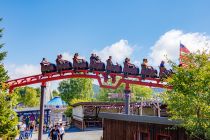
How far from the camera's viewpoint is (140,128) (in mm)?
16000

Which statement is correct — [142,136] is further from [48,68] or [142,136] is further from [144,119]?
[48,68]

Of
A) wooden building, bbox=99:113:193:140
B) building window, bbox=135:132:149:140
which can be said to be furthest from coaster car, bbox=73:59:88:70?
building window, bbox=135:132:149:140

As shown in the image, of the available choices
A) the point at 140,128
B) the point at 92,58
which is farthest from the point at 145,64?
the point at 140,128

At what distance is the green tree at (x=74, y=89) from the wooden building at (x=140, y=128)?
79.5 metres

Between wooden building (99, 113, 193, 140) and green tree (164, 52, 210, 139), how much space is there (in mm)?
1257

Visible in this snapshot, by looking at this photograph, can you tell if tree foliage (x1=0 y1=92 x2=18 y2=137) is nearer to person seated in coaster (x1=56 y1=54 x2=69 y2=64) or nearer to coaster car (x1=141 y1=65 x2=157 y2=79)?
person seated in coaster (x1=56 y1=54 x2=69 y2=64)

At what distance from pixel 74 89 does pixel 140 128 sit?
84.3m

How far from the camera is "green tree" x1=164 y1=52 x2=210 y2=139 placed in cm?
1070

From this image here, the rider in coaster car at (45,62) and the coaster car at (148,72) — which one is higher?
the rider in coaster car at (45,62)

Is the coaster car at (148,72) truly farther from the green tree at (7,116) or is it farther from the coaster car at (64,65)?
the green tree at (7,116)

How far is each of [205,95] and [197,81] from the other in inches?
23.0

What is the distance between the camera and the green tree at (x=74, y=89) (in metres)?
98.9

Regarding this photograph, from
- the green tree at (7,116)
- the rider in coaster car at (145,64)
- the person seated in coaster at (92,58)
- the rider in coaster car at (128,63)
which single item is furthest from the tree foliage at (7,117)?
the rider in coaster car at (145,64)

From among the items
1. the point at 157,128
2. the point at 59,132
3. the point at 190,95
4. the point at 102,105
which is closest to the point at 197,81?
the point at 190,95
